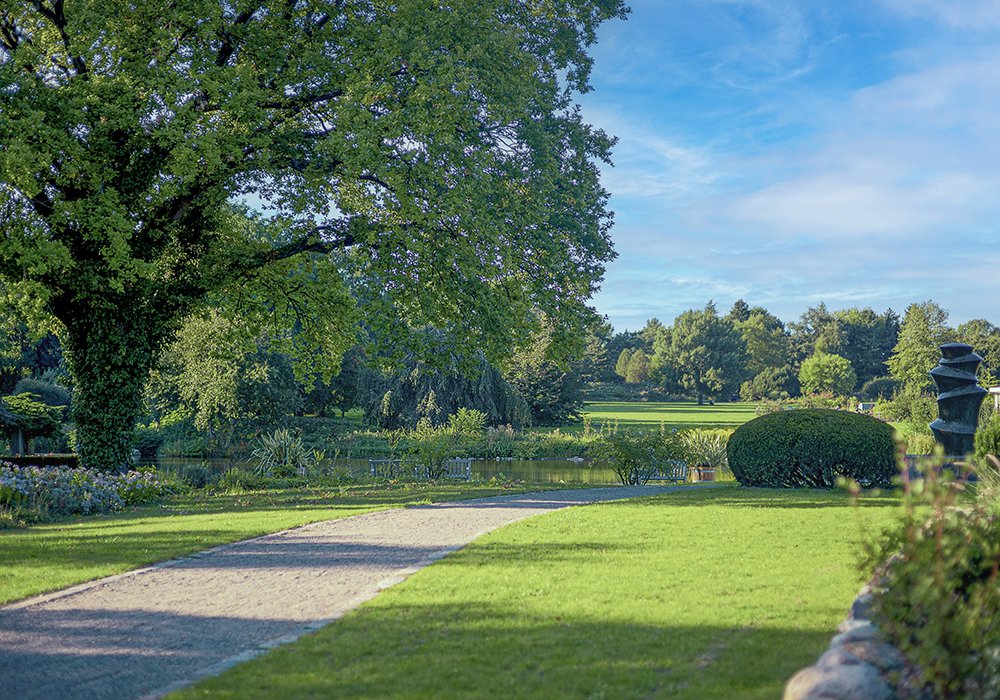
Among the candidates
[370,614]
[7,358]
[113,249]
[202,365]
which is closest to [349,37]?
[113,249]

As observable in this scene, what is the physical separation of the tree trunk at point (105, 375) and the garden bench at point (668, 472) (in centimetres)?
1253

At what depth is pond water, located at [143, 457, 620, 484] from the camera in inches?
1020

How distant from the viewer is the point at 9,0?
16875 mm

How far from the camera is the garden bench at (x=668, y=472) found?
22.3 metres

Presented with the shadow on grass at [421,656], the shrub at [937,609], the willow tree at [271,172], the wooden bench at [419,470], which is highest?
the willow tree at [271,172]

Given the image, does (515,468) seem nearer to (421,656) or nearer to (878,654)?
(421,656)

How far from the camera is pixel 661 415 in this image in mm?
65875

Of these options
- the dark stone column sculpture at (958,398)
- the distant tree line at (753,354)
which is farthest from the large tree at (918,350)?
the dark stone column sculpture at (958,398)

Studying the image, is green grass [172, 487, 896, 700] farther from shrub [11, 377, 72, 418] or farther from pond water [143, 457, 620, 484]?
shrub [11, 377, 72, 418]

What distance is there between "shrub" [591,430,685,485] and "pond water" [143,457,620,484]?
2395 millimetres

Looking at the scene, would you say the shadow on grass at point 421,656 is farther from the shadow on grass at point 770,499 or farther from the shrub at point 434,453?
the shrub at point 434,453

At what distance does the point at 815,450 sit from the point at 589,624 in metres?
11.9

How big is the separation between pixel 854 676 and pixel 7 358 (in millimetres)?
41786

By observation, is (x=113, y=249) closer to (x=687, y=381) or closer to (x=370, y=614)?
(x=370, y=614)
